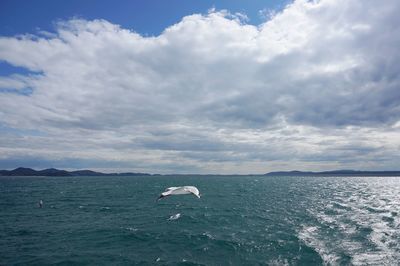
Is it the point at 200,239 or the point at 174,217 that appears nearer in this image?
the point at 200,239

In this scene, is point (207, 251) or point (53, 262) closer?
point (53, 262)

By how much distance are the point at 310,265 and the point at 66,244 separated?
1086 inches

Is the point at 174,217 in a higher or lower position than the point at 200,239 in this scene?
higher

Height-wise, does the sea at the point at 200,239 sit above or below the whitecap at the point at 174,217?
below

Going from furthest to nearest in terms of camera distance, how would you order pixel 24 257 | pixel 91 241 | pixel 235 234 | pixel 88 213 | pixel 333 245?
pixel 88 213, pixel 235 234, pixel 91 241, pixel 333 245, pixel 24 257

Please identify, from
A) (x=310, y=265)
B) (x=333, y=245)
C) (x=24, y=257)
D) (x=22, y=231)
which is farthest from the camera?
(x=22, y=231)

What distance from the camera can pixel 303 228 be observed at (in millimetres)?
42219

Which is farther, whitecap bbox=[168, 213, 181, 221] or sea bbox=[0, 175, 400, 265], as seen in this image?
whitecap bbox=[168, 213, 181, 221]

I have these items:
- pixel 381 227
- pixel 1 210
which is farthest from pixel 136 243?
pixel 1 210

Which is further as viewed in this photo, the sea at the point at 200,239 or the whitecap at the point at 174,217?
the whitecap at the point at 174,217

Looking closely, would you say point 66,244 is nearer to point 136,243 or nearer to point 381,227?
point 136,243

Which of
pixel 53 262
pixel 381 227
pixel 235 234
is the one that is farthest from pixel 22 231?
pixel 381 227

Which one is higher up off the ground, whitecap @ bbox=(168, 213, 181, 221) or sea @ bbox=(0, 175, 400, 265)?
whitecap @ bbox=(168, 213, 181, 221)

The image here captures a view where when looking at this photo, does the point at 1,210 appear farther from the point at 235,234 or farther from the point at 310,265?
the point at 310,265
